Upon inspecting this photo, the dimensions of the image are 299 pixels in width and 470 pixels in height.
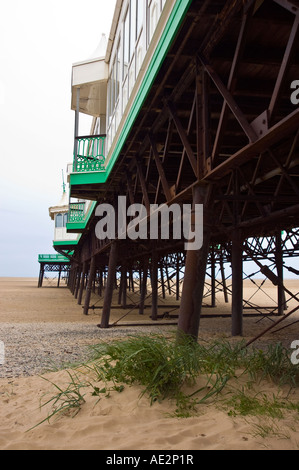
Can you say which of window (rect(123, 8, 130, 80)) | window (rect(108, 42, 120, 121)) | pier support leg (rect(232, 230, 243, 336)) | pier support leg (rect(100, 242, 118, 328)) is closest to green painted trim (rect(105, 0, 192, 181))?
window (rect(123, 8, 130, 80))

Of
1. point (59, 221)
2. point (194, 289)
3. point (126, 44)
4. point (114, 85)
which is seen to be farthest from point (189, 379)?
point (59, 221)

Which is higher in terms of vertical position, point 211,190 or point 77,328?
point 211,190

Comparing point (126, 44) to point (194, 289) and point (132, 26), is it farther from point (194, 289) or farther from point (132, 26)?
point (194, 289)

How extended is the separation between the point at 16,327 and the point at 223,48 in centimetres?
938

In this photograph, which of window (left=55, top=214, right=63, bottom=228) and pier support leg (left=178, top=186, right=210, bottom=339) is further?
window (left=55, top=214, right=63, bottom=228)

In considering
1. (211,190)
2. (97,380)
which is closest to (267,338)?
(211,190)

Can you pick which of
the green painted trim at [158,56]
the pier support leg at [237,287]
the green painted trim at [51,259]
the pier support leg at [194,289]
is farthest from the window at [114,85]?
the green painted trim at [51,259]

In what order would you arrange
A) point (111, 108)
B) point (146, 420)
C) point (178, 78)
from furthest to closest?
point (111, 108), point (178, 78), point (146, 420)

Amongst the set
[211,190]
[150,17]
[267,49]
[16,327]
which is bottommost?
[16,327]

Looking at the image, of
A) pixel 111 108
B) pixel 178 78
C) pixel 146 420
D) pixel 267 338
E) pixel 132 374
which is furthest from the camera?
pixel 111 108

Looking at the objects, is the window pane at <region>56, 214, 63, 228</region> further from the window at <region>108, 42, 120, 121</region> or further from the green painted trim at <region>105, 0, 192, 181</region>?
the green painted trim at <region>105, 0, 192, 181</region>
